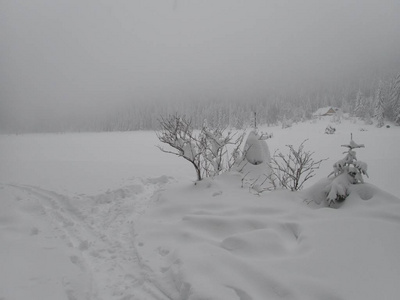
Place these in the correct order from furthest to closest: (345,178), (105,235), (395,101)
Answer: (395,101) → (345,178) → (105,235)

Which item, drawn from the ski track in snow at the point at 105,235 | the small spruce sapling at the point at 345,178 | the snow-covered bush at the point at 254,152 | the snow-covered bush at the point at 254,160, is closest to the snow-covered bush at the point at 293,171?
the snow-covered bush at the point at 254,160

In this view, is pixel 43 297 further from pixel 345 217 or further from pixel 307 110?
pixel 307 110

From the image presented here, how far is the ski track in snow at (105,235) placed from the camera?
3.98 metres

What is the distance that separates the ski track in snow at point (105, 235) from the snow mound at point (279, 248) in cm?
34

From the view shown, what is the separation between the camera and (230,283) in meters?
3.62

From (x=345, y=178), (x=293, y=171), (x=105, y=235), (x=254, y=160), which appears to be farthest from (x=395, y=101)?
(x=105, y=235)

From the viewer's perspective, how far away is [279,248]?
4441mm

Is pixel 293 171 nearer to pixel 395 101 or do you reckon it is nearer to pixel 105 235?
pixel 105 235

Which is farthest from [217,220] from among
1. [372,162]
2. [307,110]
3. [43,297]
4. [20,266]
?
[307,110]

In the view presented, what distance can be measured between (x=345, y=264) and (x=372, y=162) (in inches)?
698

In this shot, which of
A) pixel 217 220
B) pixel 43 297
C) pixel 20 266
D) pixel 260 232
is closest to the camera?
pixel 43 297

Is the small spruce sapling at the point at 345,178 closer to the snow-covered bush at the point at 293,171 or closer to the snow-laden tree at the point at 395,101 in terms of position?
the snow-covered bush at the point at 293,171

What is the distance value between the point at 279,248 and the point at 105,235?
4.65 meters

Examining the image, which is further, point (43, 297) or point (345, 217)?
point (345, 217)
